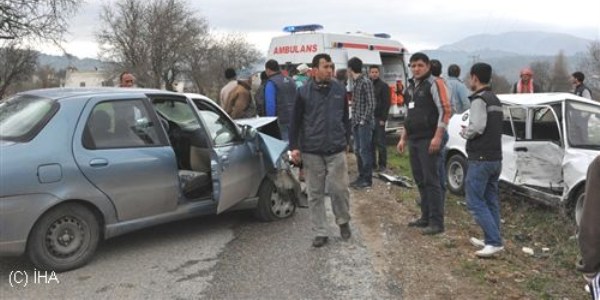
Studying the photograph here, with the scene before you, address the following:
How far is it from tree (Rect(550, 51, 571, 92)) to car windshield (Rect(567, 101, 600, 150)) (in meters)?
54.7

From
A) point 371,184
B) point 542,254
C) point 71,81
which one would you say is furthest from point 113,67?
point 71,81

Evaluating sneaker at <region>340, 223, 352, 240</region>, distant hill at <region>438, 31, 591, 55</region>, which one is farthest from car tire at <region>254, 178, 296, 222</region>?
distant hill at <region>438, 31, 591, 55</region>

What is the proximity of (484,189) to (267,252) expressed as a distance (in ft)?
6.90

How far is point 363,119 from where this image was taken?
8469 millimetres

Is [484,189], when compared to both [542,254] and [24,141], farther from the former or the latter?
[24,141]

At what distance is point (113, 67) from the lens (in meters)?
49.9

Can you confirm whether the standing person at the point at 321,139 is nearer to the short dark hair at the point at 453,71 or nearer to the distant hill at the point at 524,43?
the short dark hair at the point at 453,71

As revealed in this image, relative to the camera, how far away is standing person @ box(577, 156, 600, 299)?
2.24 metres

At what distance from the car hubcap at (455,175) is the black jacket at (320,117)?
3670 mm

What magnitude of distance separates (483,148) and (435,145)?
49 centimetres

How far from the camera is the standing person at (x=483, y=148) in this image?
5344 mm

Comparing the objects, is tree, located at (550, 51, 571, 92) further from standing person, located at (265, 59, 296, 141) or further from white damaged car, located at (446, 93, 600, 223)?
standing person, located at (265, 59, 296, 141)

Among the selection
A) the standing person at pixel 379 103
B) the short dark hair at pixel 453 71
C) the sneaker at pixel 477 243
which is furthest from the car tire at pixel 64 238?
the short dark hair at pixel 453 71

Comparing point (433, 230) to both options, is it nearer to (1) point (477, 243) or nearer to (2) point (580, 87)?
(1) point (477, 243)
